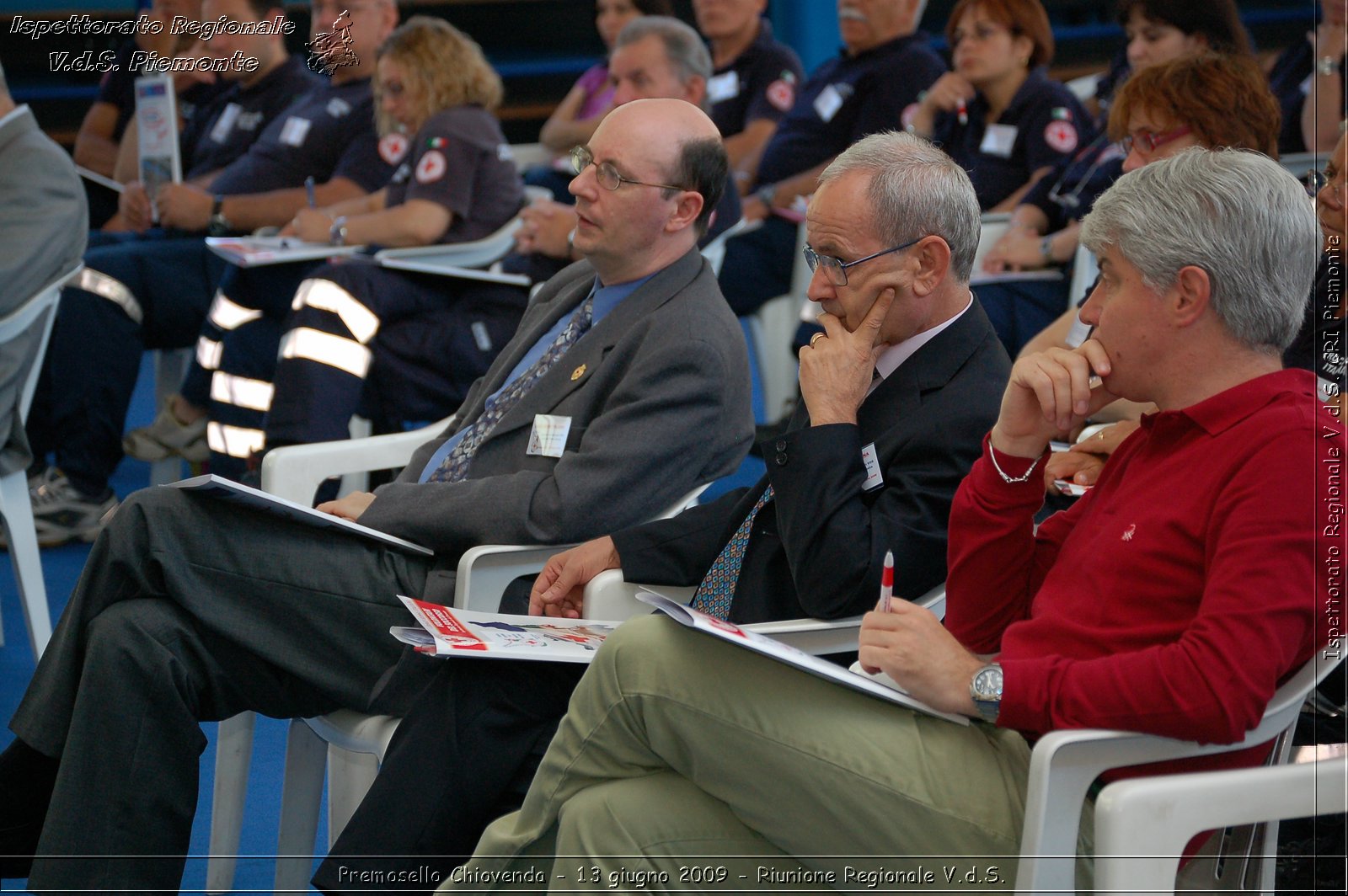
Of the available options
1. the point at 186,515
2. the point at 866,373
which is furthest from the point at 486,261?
the point at 866,373

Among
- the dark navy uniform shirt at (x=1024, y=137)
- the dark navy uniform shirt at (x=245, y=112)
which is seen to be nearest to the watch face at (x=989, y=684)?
the dark navy uniform shirt at (x=1024, y=137)

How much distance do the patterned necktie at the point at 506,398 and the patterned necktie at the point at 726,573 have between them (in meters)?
0.57

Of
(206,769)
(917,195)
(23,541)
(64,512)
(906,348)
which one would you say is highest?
(917,195)

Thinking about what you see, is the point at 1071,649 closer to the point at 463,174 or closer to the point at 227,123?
the point at 463,174

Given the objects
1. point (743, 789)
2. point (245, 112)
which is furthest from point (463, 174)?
point (743, 789)

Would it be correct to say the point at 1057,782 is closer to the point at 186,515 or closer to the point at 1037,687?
the point at 1037,687

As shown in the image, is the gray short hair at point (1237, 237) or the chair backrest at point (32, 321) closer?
the gray short hair at point (1237, 237)

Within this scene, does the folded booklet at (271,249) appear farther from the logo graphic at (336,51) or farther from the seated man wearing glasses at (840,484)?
the seated man wearing glasses at (840,484)

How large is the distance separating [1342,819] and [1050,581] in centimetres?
41

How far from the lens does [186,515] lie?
205cm

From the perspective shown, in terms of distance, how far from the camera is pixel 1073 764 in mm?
1339

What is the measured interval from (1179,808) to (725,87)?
15.5 feet

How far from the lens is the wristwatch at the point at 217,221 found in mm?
4695

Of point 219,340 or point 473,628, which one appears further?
point 219,340
